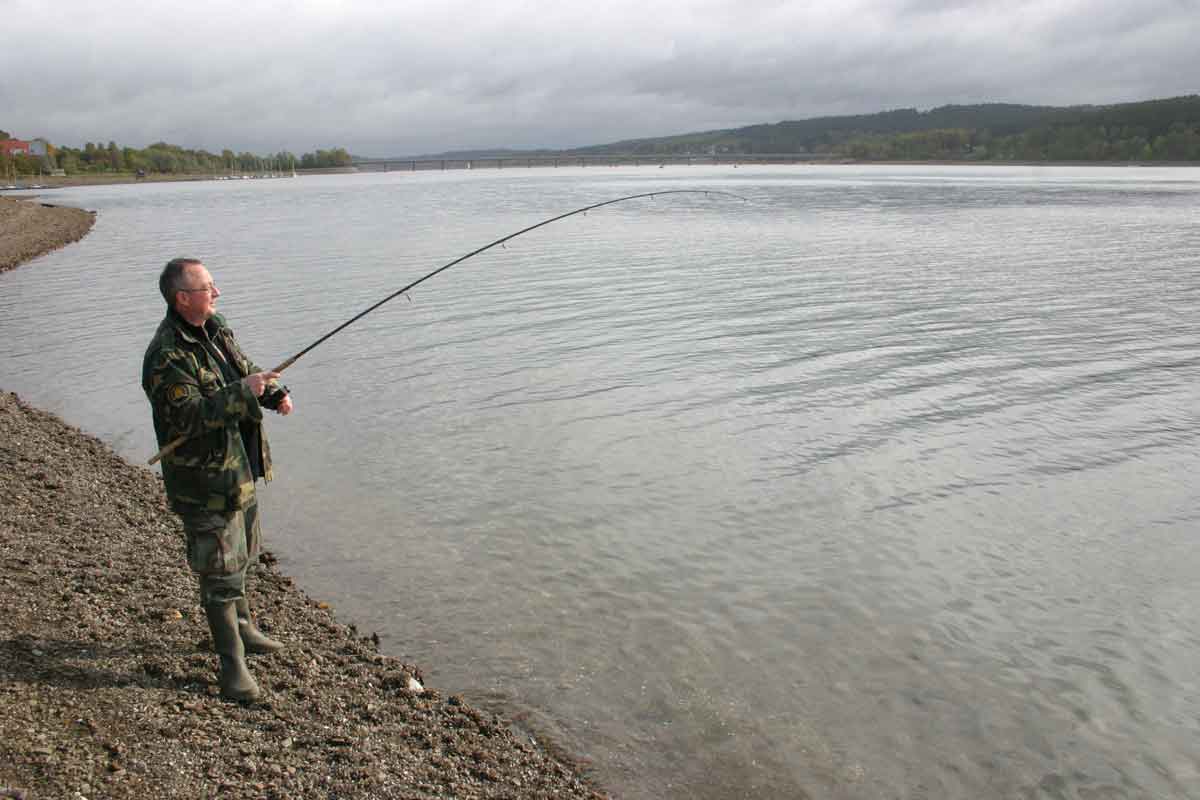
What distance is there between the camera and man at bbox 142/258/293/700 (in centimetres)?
432

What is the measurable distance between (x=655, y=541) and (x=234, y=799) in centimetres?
443

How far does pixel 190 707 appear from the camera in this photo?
4621 millimetres

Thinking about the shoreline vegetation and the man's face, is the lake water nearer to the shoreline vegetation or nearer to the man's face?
the shoreline vegetation

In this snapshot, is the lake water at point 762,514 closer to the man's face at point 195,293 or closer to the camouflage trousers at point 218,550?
the camouflage trousers at point 218,550

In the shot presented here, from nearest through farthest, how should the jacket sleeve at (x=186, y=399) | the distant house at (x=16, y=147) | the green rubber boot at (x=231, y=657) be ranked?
1. the jacket sleeve at (x=186, y=399)
2. the green rubber boot at (x=231, y=657)
3. the distant house at (x=16, y=147)

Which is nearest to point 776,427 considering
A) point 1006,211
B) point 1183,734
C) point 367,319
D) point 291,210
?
point 1183,734

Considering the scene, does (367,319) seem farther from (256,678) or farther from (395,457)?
(256,678)

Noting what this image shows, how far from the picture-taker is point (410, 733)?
483 centimetres

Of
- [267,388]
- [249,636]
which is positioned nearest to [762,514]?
[249,636]

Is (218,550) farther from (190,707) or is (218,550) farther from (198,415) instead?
(190,707)

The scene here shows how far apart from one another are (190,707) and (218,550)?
822 mm

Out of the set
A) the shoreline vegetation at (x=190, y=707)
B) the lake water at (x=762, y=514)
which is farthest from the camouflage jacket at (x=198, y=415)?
the lake water at (x=762, y=514)

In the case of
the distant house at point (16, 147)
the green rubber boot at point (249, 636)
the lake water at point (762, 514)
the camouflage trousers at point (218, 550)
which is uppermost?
the distant house at point (16, 147)

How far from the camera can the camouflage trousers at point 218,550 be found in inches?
178
